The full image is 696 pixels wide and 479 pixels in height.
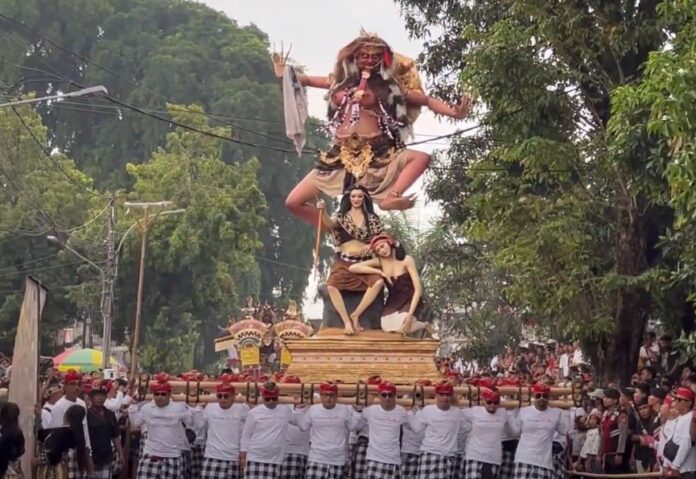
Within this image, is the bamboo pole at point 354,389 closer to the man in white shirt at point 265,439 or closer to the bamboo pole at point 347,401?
the bamboo pole at point 347,401

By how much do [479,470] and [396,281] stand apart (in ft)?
23.1

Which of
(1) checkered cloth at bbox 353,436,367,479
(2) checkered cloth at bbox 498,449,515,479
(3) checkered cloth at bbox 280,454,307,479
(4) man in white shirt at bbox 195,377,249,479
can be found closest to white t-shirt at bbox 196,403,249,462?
(4) man in white shirt at bbox 195,377,249,479

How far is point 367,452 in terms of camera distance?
15.6 meters

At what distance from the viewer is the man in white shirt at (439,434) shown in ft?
50.4

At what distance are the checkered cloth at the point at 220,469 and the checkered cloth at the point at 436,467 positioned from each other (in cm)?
200

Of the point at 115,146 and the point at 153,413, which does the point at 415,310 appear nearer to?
the point at 153,413

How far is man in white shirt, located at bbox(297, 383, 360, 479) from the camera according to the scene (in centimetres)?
1540

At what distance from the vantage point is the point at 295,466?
16.0m

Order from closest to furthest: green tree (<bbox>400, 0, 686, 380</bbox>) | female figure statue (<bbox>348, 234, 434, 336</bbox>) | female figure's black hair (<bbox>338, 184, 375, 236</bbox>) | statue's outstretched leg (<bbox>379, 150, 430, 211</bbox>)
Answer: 1. green tree (<bbox>400, 0, 686, 380</bbox>)
2. female figure statue (<bbox>348, 234, 434, 336</bbox>)
3. female figure's black hair (<bbox>338, 184, 375, 236</bbox>)
4. statue's outstretched leg (<bbox>379, 150, 430, 211</bbox>)

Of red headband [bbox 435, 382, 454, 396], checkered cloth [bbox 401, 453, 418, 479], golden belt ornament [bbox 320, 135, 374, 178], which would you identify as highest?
golden belt ornament [bbox 320, 135, 374, 178]

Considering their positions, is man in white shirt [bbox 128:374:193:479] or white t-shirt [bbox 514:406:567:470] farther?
man in white shirt [bbox 128:374:193:479]

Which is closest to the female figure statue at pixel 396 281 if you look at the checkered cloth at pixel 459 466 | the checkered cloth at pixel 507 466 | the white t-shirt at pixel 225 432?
the checkered cloth at pixel 507 466

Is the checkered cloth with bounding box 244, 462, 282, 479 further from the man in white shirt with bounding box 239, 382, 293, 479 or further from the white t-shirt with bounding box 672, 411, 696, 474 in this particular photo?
the white t-shirt with bounding box 672, 411, 696, 474

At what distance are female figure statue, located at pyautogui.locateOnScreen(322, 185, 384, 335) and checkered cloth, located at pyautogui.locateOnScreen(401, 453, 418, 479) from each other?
613 cm
